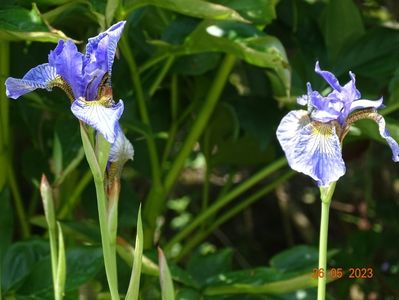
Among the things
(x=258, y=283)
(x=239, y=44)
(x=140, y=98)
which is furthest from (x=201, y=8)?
(x=258, y=283)

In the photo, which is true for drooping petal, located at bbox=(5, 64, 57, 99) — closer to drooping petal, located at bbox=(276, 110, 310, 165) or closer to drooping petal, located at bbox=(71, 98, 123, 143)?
drooping petal, located at bbox=(71, 98, 123, 143)

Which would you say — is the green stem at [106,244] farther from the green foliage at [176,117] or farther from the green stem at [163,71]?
the green stem at [163,71]

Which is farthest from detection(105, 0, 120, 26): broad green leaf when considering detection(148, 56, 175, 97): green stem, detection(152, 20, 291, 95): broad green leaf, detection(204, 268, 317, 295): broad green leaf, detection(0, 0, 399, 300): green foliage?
detection(204, 268, 317, 295): broad green leaf

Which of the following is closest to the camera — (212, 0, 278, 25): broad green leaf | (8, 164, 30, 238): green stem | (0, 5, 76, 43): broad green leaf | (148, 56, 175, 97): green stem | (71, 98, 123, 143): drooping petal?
(71, 98, 123, 143): drooping petal

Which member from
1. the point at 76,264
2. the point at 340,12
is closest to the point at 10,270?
the point at 76,264

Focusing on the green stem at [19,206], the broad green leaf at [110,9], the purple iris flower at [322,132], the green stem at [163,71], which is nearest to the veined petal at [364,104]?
the purple iris flower at [322,132]

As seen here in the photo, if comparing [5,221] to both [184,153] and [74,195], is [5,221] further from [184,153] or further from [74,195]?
[184,153]
